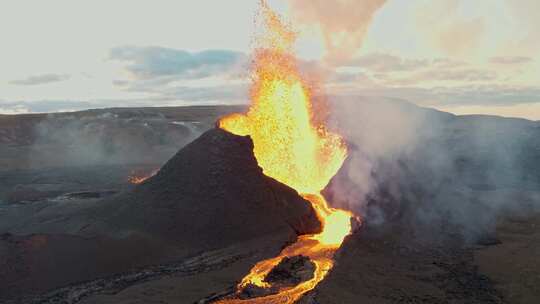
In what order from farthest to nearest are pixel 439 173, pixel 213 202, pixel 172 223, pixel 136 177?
pixel 136 177, pixel 439 173, pixel 213 202, pixel 172 223

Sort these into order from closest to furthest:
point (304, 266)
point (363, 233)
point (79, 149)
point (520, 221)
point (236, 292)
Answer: point (236, 292) → point (304, 266) → point (363, 233) → point (520, 221) → point (79, 149)

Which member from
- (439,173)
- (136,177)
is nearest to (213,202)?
(439,173)

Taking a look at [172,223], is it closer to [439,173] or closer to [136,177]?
[439,173]

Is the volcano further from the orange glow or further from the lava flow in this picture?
the orange glow

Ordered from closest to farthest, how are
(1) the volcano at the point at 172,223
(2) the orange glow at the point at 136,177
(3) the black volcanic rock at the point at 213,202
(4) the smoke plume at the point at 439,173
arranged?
(1) the volcano at the point at 172,223, (3) the black volcanic rock at the point at 213,202, (4) the smoke plume at the point at 439,173, (2) the orange glow at the point at 136,177

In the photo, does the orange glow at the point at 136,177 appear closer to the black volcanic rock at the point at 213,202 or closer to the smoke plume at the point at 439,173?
the smoke plume at the point at 439,173

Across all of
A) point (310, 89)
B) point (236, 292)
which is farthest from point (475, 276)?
point (310, 89)

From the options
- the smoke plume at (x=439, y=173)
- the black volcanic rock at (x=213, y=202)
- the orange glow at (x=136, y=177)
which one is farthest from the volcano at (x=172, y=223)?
the orange glow at (x=136, y=177)

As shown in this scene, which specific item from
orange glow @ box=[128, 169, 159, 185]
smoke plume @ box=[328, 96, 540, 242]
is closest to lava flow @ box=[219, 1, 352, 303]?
smoke plume @ box=[328, 96, 540, 242]

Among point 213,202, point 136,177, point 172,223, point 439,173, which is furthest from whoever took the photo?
point 136,177

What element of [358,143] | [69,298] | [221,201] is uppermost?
[358,143]

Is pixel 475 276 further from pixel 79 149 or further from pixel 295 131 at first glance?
pixel 79 149
